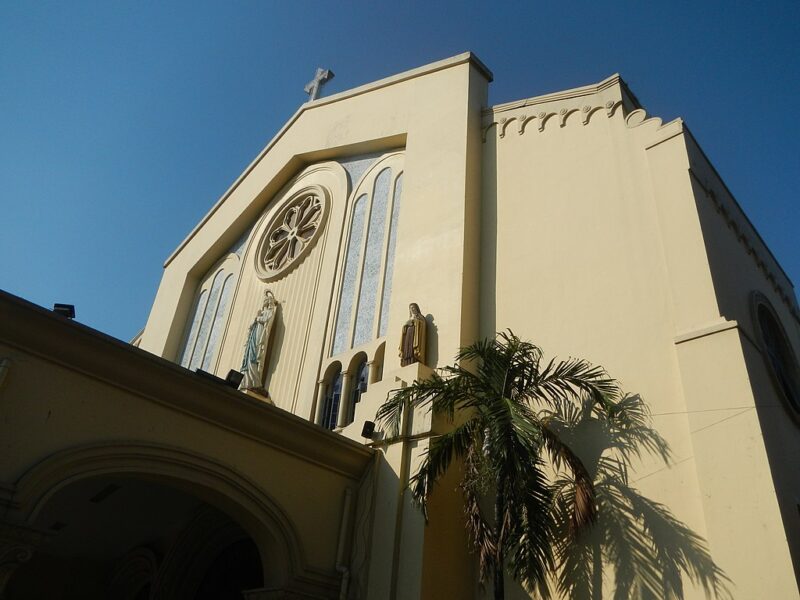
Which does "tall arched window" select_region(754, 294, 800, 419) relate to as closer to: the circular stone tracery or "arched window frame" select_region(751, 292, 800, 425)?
"arched window frame" select_region(751, 292, 800, 425)

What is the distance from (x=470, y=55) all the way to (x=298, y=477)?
9.82 meters

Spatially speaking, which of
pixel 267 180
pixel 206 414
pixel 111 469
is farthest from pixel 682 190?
pixel 267 180

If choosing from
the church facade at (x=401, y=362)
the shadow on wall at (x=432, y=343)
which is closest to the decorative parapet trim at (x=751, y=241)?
the church facade at (x=401, y=362)

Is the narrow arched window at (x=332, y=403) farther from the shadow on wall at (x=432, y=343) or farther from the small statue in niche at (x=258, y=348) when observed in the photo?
the shadow on wall at (x=432, y=343)

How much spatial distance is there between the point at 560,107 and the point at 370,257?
471 cm

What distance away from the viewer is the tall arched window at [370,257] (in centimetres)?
1347

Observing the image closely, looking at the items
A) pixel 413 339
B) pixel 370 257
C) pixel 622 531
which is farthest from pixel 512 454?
pixel 370 257

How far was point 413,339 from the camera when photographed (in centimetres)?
1127

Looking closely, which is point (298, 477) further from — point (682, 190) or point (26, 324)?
point (682, 190)

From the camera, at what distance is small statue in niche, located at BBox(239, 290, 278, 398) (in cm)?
1438

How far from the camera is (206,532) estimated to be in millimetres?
11227

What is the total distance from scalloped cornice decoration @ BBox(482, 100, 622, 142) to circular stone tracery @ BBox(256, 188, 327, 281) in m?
4.83

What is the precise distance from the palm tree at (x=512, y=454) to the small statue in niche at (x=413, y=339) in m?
1.27

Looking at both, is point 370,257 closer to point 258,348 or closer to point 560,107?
point 258,348
